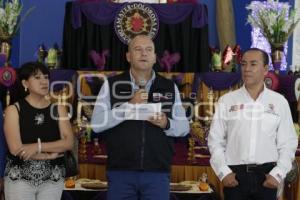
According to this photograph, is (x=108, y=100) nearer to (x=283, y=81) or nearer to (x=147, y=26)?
(x=283, y=81)

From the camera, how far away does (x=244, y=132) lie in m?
3.05

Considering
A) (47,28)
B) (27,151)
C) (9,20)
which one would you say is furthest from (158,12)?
(27,151)

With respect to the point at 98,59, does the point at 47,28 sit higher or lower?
higher

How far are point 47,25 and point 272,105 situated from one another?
5583mm

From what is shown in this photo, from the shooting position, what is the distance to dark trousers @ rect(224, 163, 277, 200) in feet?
9.79

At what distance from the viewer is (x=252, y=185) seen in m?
2.98

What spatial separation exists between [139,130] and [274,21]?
10.8 feet

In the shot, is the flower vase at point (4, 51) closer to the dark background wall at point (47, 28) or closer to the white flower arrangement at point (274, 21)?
the dark background wall at point (47, 28)

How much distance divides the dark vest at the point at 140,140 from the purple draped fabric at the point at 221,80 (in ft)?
8.93

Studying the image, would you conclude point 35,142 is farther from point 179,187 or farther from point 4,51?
point 4,51

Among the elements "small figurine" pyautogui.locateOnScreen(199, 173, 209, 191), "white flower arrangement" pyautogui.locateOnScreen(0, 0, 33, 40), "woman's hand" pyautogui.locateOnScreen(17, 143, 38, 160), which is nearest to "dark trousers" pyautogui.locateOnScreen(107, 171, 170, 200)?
"woman's hand" pyautogui.locateOnScreen(17, 143, 38, 160)

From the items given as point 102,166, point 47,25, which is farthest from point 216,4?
point 102,166

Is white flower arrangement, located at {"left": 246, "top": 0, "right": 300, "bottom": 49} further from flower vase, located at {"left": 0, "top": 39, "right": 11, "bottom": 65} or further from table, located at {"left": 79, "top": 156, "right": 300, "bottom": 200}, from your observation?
flower vase, located at {"left": 0, "top": 39, "right": 11, "bottom": 65}

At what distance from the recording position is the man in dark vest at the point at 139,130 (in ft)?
9.57
